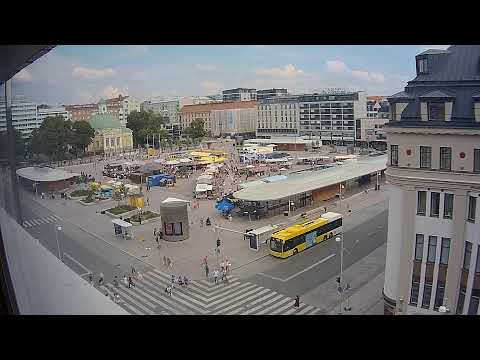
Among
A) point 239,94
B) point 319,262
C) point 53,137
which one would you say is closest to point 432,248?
point 319,262

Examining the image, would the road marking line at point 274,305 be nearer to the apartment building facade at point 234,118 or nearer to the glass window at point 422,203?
the glass window at point 422,203

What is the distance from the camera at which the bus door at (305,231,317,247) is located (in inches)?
202

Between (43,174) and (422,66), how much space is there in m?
7.01

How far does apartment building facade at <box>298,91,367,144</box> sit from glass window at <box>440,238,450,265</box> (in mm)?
6924

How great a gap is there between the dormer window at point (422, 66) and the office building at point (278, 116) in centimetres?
932

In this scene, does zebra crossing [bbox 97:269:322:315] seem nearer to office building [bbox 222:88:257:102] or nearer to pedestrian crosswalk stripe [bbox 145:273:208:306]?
pedestrian crosswalk stripe [bbox 145:273:208:306]

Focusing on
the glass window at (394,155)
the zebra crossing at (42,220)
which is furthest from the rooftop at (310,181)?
the glass window at (394,155)

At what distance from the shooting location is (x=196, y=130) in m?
12.6

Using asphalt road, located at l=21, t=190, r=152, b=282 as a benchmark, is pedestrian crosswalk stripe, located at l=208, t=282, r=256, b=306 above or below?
below

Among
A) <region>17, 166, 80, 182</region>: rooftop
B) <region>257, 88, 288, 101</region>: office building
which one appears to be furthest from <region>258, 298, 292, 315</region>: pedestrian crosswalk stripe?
<region>257, 88, 288, 101</region>: office building

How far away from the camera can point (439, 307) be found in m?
3.18
